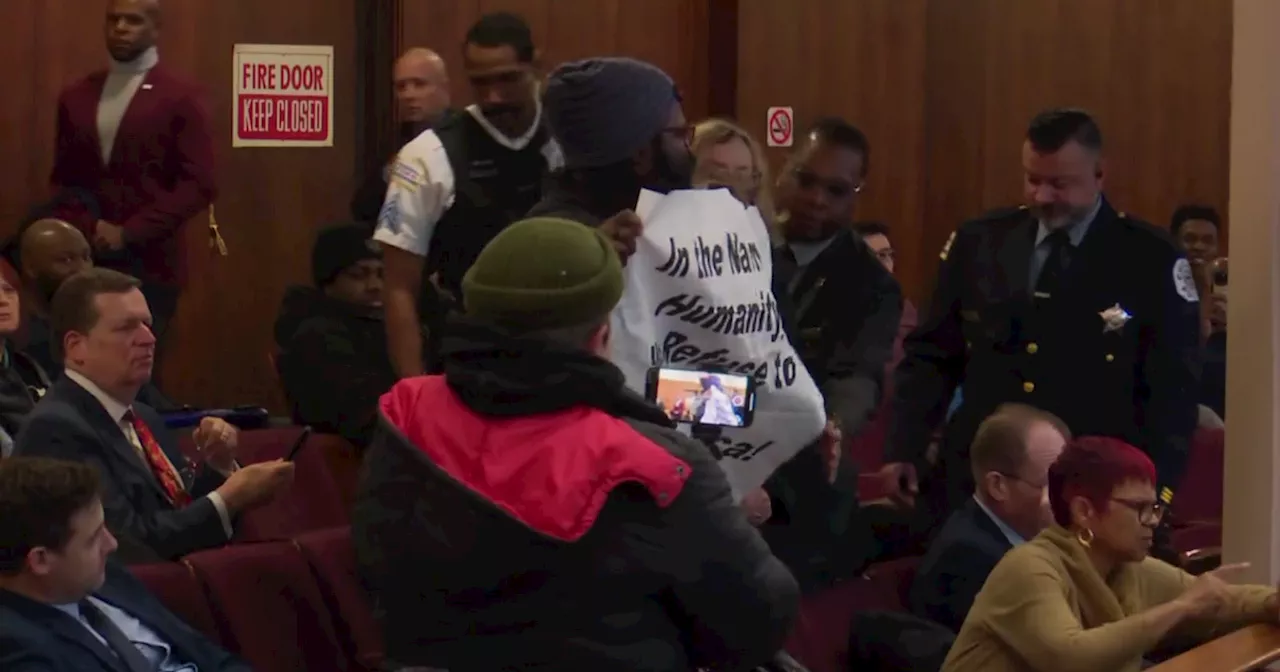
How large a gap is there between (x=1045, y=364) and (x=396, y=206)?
1397 mm

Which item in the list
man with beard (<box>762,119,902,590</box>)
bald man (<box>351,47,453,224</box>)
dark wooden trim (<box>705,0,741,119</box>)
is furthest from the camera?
dark wooden trim (<box>705,0,741,119</box>)

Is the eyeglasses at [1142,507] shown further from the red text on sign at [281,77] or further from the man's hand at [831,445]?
the red text on sign at [281,77]

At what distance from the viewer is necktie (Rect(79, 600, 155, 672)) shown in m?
2.77

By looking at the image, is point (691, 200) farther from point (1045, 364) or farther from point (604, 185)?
point (1045, 364)

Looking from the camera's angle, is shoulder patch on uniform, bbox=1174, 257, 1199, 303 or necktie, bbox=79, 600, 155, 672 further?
shoulder patch on uniform, bbox=1174, 257, 1199, 303

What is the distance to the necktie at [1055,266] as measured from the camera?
12.3 ft

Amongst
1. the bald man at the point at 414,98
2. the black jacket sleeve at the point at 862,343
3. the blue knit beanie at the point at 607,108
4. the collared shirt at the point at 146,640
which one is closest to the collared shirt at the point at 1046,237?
the black jacket sleeve at the point at 862,343

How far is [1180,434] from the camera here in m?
3.66

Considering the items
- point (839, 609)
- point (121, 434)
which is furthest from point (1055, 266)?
point (121, 434)

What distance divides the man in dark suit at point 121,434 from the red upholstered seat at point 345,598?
0.51ft

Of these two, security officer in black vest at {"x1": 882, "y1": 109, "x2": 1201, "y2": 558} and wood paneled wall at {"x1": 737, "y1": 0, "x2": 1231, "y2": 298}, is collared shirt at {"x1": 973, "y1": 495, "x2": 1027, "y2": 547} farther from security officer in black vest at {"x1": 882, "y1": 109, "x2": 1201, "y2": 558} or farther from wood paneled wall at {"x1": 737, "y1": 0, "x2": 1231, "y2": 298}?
wood paneled wall at {"x1": 737, "y1": 0, "x2": 1231, "y2": 298}

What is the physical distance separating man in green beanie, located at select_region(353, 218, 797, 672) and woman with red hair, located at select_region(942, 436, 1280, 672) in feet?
3.25

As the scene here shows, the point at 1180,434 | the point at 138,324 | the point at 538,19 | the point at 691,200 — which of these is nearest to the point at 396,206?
the point at 138,324

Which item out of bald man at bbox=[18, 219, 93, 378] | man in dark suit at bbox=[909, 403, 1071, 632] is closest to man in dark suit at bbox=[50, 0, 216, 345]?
bald man at bbox=[18, 219, 93, 378]
